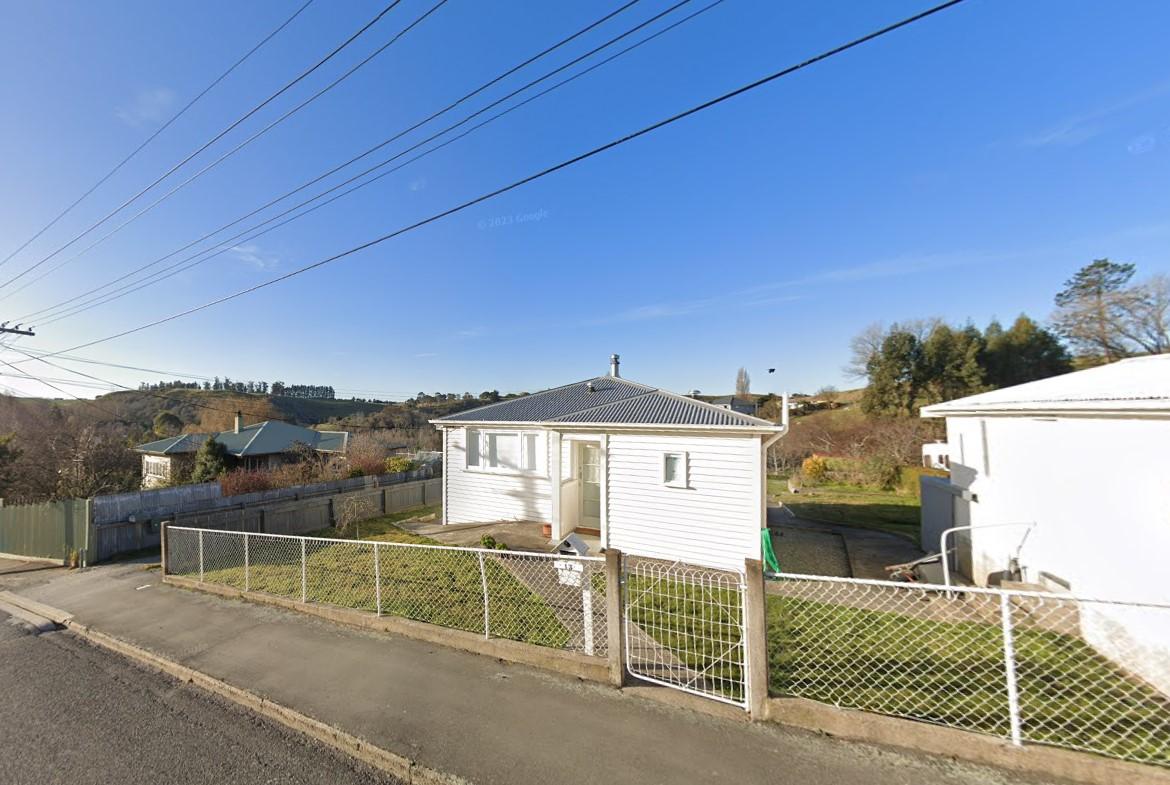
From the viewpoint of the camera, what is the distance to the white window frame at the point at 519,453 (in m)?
10.9

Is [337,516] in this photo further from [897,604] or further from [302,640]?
[897,604]

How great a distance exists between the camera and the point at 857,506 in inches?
558

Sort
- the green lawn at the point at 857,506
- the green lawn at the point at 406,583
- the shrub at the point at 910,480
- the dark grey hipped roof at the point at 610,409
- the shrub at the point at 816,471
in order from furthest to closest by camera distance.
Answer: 1. the shrub at the point at 816,471
2. the shrub at the point at 910,480
3. the green lawn at the point at 857,506
4. the dark grey hipped roof at the point at 610,409
5. the green lawn at the point at 406,583

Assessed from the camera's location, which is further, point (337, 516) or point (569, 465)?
point (337, 516)

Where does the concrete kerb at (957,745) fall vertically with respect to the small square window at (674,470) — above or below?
below

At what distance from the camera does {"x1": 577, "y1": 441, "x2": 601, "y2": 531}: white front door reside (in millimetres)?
10422

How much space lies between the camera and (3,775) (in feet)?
11.2

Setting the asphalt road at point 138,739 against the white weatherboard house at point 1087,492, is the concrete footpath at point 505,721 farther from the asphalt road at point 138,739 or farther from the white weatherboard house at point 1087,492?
the white weatherboard house at point 1087,492

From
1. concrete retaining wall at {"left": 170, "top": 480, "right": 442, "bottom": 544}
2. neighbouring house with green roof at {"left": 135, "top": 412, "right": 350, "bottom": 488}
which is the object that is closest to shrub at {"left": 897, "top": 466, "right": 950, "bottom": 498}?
concrete retaining wall at {"left": 170, "top": 480, "right": 442, "bottom": 544}

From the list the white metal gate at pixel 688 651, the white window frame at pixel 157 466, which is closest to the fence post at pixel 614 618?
the white metal gate at pixel 688 651

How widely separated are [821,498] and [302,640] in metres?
16.6

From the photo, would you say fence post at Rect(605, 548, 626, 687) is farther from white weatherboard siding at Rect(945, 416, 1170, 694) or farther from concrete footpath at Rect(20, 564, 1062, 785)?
white weatherboard siding at Rect(945, 416, 1170, 694)

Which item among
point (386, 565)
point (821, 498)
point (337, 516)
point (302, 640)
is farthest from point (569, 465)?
point (821, 498)

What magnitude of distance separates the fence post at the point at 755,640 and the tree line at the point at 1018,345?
27.3m
